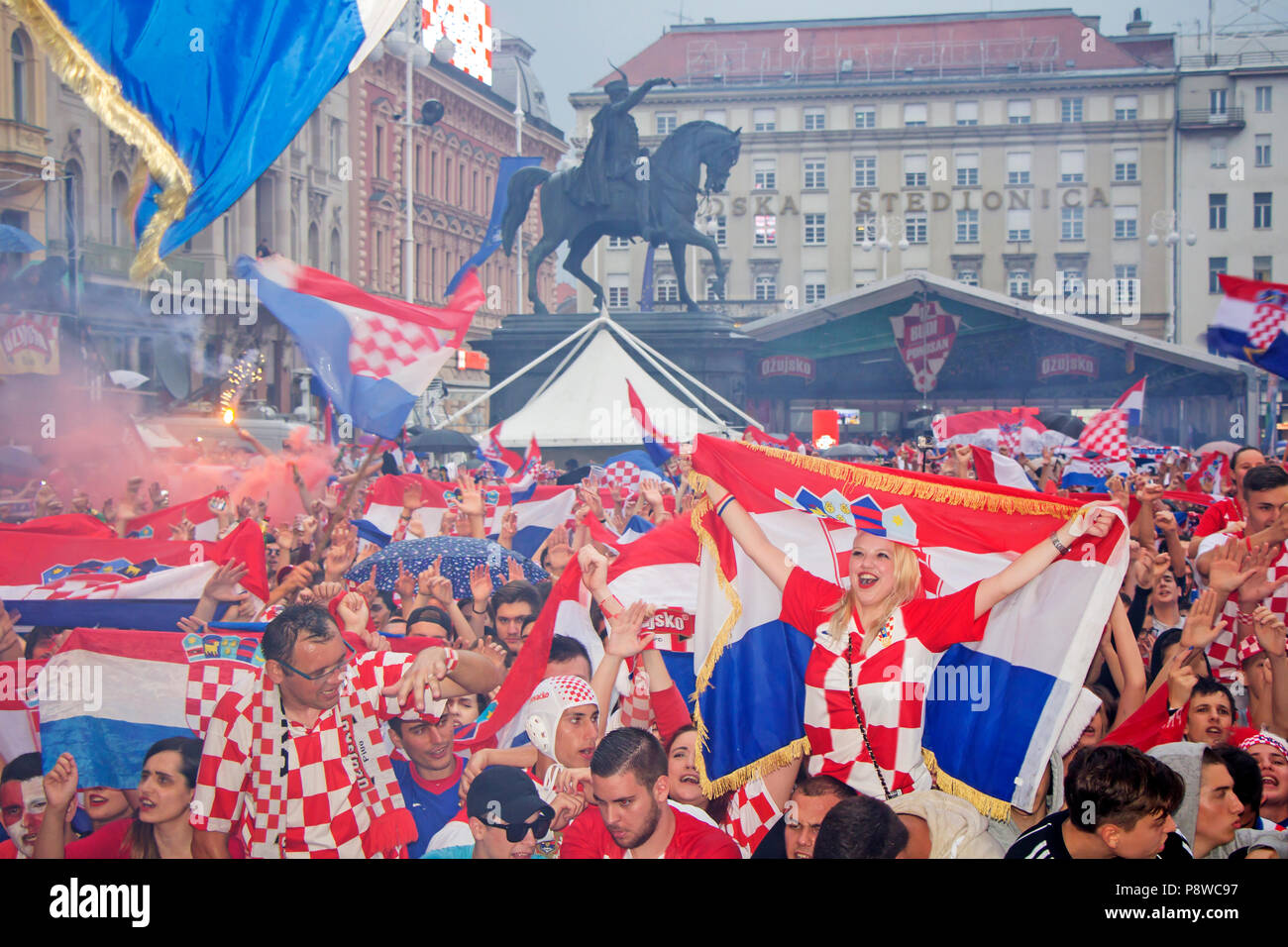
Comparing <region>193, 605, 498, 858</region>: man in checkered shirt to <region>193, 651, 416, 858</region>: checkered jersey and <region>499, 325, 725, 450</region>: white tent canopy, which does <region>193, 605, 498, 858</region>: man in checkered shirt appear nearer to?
<region>193, 651, 416, 858</region>: checkered jersey

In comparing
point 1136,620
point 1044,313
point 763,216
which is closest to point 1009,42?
point 763,216

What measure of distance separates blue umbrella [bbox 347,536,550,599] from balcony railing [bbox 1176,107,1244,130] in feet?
107

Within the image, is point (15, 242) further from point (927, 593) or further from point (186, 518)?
point (927, 593)

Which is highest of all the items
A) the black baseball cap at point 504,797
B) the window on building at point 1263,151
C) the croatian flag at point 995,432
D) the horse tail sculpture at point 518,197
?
the window on building at point 1263,151

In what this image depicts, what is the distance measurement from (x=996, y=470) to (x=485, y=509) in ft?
11.8

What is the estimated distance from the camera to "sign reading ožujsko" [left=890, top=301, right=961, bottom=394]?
93.0ft

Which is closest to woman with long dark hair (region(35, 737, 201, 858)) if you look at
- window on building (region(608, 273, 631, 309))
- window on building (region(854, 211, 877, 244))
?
window on building (region(608, 273, 631, 309))

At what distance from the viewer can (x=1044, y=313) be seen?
2714cm

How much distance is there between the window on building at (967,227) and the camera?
54.2 meters

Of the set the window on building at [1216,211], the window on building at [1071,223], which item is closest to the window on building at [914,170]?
the window on building at [1071,223]

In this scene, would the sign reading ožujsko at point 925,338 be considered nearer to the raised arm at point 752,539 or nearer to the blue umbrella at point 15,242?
the blue umbrella at point 15,242

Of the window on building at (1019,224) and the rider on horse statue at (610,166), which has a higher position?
the window on building at (1019,224)

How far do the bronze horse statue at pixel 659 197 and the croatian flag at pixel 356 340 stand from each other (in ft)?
48.4

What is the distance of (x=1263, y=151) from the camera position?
114 ft
